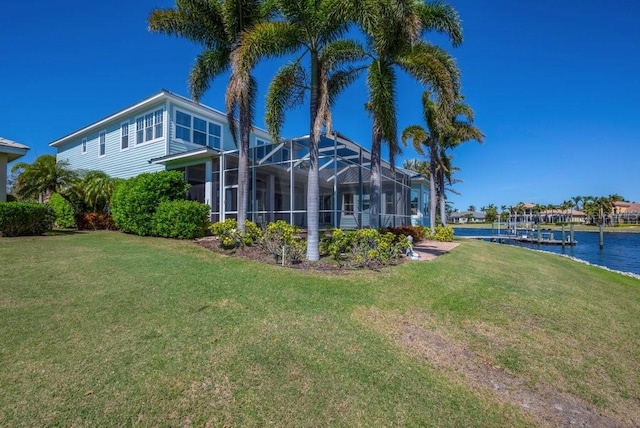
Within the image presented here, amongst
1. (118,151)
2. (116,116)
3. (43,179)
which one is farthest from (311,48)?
(118,151)

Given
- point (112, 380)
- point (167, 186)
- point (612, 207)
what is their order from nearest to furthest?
point (112, 380) → point (167, 186) → point (612, 207)

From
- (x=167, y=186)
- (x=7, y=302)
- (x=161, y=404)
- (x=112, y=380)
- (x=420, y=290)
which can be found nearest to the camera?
(x=161, y=404)

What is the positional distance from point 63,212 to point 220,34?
11316mm

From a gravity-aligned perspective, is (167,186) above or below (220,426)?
above

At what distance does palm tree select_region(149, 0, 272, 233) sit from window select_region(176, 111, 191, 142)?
549 cm

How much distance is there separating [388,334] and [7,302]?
6.02m

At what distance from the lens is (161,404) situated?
9.38 feet

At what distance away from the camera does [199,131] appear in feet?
61.4

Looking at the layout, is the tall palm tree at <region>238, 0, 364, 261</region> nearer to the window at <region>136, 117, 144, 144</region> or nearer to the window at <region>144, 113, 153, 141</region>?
the window at <region>144, 113, 153, 141</region>

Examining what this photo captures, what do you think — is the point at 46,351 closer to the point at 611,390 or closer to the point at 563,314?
the point at 611,390

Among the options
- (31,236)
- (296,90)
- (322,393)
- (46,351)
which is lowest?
(322,393)

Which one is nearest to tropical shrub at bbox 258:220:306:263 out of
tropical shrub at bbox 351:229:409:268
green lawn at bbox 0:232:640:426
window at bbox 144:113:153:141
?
green lawn at bbox 0:232:640:426

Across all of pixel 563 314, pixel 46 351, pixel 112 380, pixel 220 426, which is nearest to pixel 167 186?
pixel 46 351

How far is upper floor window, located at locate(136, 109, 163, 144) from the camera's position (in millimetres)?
17531
